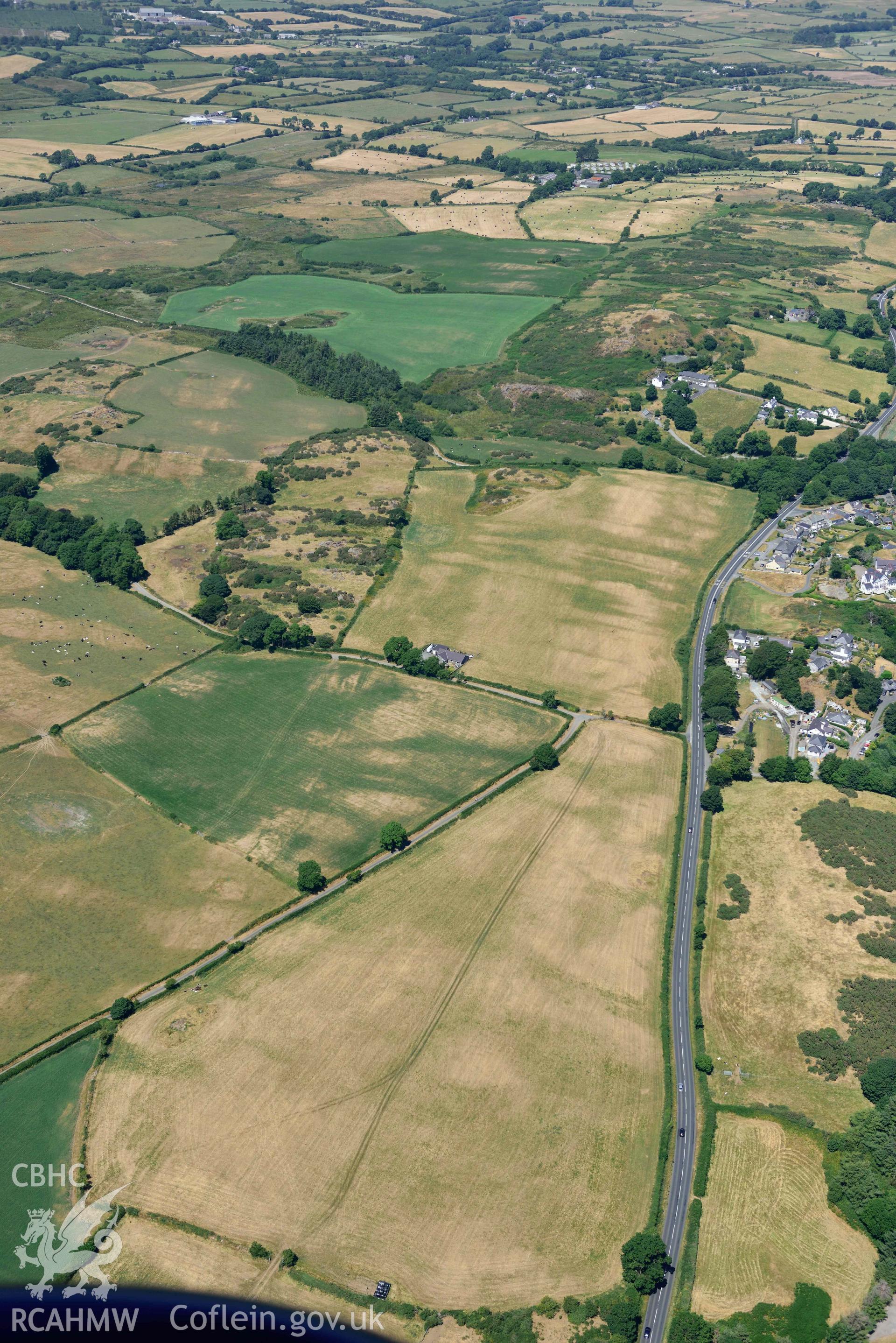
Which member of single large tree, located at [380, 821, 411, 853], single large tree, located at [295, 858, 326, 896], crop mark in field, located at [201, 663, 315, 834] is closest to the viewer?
single large tree, located at [295, 858, 326, 896]

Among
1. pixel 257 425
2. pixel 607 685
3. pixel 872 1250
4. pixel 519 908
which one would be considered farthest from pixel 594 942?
pixel 257 425

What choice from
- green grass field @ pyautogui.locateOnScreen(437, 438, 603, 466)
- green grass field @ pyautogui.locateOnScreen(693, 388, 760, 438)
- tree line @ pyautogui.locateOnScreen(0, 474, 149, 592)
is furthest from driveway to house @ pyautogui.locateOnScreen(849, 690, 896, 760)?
tree line @ pyautogui.locateOnScreen(0, 474, 149, 592)

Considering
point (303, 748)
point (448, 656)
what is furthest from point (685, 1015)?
point (448, 656)

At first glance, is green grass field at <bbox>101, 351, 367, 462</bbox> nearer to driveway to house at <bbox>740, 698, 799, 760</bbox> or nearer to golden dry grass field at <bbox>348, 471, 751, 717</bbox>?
golden dry grass field at <bbox>348, 471, 751, 717</bbox>

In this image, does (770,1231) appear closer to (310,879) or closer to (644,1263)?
(644,1263)

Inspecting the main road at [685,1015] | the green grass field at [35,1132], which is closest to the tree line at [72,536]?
the green grass field at [35,1132]

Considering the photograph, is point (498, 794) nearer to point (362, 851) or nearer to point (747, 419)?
point (362, 851)
